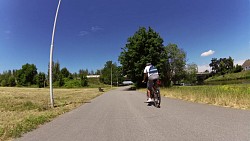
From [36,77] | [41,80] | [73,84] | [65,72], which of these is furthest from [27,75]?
[73,84]

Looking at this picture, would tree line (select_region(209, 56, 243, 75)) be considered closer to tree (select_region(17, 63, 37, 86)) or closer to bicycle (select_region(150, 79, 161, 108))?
tree (select_region(17, 63, 37, 86))

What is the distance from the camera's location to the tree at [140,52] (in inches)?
1779

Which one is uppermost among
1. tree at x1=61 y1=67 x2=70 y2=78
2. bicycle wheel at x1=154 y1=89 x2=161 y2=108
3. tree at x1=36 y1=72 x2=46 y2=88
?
tree at x1=61 y1=67 x2=70 y2=78

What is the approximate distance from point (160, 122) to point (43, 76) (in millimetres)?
114991

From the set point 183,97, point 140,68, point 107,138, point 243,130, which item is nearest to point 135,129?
point 107,138

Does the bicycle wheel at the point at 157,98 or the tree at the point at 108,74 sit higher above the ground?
the tree at the point at 108,74

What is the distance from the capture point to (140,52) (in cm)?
4703

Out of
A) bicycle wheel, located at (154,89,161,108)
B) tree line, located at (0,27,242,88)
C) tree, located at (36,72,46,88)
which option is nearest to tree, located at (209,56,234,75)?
tree line, located at (0,27,242,88)

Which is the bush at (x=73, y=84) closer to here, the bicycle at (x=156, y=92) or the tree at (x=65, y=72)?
the tree at (x=65, y=72)

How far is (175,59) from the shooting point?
68.6m

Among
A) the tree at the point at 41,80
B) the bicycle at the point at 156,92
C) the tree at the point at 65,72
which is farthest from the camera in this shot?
the tree at the point at 65,72

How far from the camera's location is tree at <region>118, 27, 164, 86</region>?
45188 millimetres

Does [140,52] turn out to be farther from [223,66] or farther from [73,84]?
[223,66]

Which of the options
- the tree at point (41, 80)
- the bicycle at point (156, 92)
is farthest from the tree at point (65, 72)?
the bicycle at point (156, 92)
